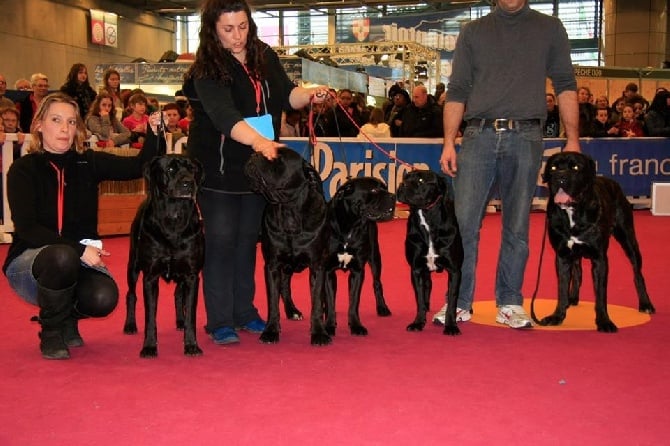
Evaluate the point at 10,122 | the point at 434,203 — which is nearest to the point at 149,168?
the point at 434,203

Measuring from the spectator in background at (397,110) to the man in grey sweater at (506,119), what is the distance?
758 centimetres

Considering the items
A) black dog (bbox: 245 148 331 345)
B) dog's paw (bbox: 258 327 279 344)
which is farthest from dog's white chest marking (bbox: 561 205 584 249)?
dog's paw (bbox: 258 327 279 344)

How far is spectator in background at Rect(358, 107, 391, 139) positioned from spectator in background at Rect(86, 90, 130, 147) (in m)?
3.56

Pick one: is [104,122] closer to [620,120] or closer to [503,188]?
[503,188]

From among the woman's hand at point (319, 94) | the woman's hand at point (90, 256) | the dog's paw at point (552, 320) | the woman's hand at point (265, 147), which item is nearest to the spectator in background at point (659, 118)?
the dog's paw at point (552, 320)

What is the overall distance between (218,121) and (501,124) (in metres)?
1.61

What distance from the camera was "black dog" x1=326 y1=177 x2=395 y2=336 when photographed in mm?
4305

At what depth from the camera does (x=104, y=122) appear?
9297 millimetres

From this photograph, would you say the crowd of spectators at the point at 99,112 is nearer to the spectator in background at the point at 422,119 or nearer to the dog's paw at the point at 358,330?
the spectator in background at the point at 422,119

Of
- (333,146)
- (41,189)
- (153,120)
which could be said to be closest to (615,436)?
(153,120)

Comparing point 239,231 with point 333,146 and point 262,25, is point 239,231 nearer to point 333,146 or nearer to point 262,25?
point 333,146

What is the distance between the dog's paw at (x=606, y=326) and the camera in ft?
14.2

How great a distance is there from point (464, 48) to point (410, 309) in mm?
1647

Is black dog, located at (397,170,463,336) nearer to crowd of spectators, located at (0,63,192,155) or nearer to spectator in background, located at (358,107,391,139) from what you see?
crowd of spectators, located at (0,63,192,155)
